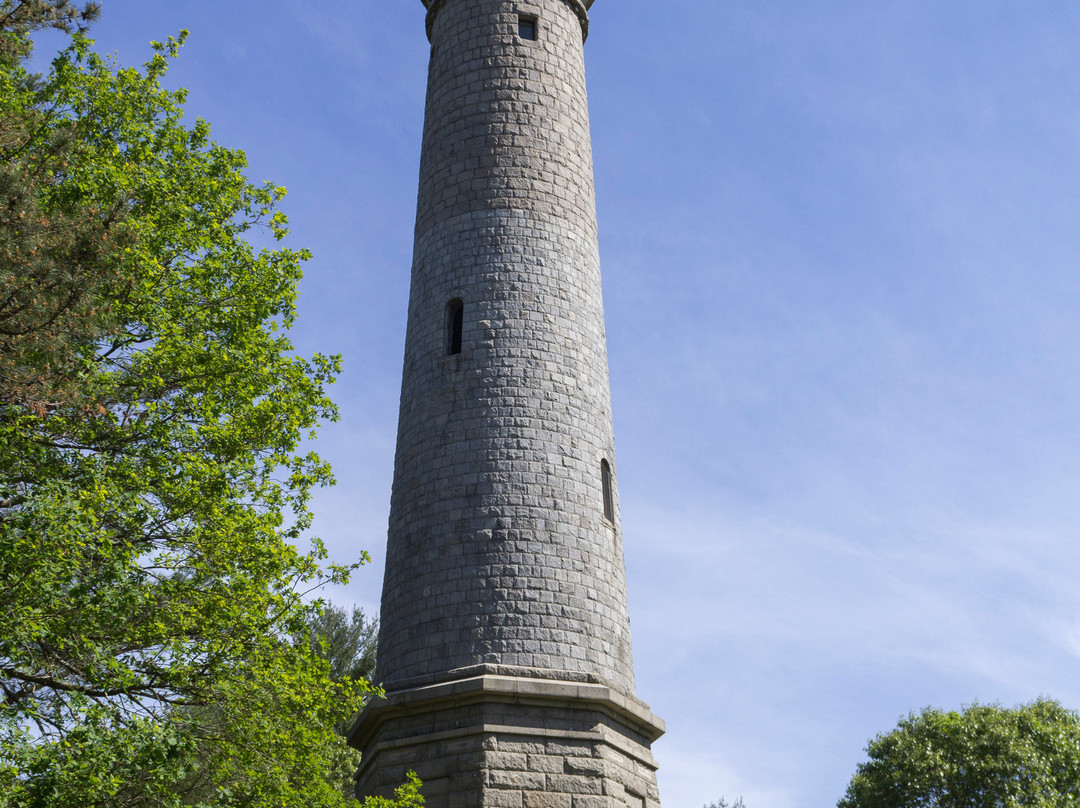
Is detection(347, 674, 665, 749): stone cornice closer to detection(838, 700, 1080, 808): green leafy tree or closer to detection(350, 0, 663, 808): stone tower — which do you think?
detection(350, 0, 663, 808): stone tower

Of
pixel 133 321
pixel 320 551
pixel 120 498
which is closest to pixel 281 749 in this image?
pixel 320 551

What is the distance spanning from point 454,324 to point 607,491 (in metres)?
3.29

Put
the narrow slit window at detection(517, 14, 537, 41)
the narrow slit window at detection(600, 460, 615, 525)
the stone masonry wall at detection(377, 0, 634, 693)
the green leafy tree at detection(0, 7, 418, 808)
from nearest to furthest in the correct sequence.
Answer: the green leafy tree at detection(0, 7, 418, 808)
the stone masonry wall at detection(377, 0, 634, 693)
the narrow slit window at detection(600, 460, 615, 525)
the narrow slit window at detection(517, 14, 537, 41)

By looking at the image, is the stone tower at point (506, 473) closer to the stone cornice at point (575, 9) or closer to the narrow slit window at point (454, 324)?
the narrow slit window at point (454, 324)

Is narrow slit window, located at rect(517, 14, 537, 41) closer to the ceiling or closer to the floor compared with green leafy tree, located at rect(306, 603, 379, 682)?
closer to the ceiling

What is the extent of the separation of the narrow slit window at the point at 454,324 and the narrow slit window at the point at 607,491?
2.66 metres

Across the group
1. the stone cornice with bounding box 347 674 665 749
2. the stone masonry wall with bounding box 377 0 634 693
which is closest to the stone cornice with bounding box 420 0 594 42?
the stone masonry wall with bounding box 377 0 634 693

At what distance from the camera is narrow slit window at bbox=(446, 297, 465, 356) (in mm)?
14657

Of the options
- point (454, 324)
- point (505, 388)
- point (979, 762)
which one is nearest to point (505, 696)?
point (505, 388)

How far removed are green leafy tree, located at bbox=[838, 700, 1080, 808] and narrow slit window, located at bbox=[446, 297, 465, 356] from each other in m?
18.1

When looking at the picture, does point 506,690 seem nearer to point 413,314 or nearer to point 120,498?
point 120,498

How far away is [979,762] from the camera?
2492 centimetres

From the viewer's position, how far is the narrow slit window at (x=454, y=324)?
14657 mm

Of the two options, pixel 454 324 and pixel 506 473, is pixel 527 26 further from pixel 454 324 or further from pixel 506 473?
pixel 506 473
